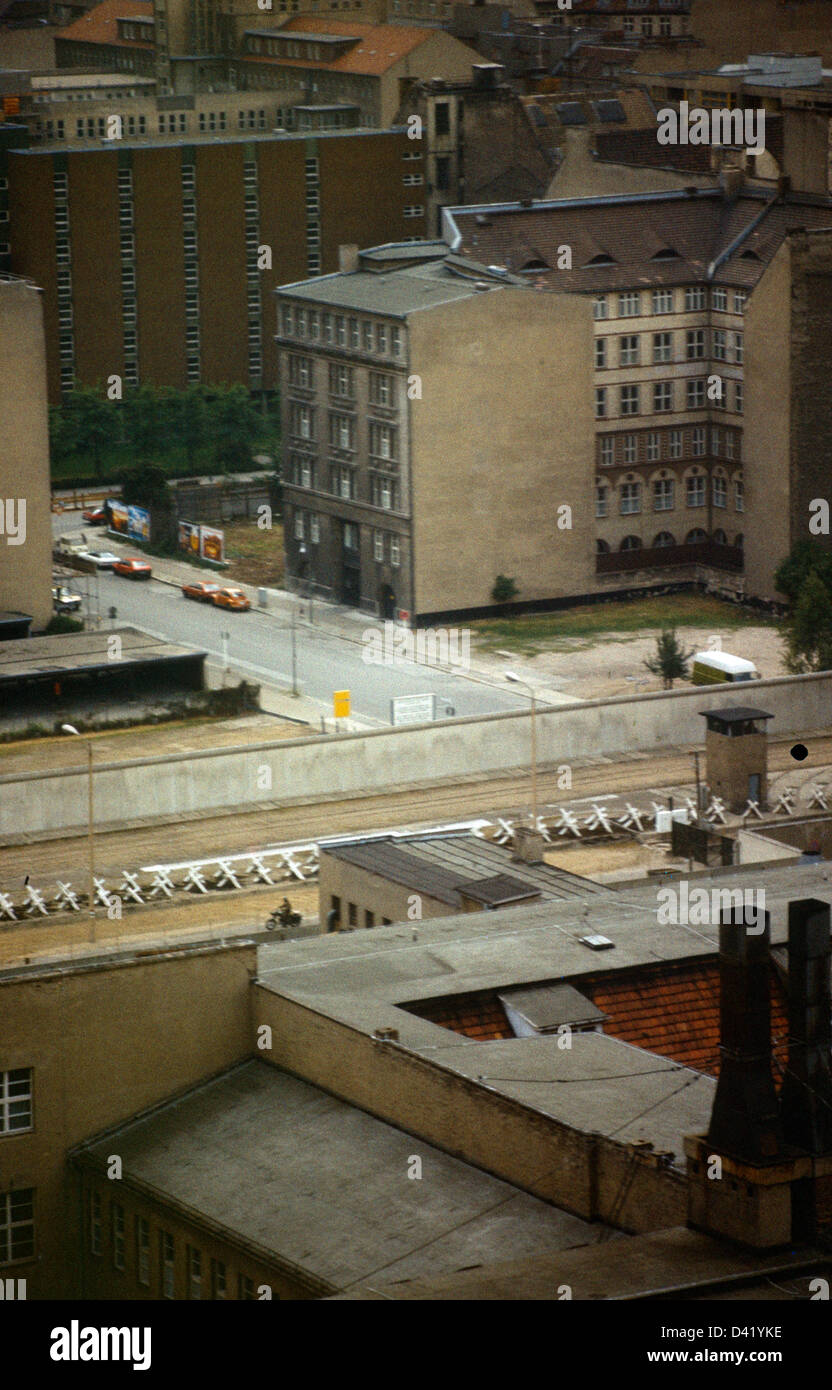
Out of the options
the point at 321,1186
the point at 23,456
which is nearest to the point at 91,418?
the point at 23,456

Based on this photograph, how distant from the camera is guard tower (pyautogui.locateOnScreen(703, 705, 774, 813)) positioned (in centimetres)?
7075

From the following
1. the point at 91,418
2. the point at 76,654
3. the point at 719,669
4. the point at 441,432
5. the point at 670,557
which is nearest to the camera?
the point at 719,669

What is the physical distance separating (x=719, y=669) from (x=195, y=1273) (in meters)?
47.4

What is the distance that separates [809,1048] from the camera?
110ft

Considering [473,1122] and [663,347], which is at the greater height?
[663,347]

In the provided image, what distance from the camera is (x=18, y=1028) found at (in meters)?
40.2

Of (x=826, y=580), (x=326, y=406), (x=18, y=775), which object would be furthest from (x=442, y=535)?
(x=18, y=775)

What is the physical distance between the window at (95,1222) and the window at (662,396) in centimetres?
6011

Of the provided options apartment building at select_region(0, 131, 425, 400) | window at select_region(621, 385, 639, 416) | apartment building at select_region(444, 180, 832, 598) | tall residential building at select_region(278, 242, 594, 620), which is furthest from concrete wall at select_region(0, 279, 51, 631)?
apartment building at select_region(0, 131, 425, 400)

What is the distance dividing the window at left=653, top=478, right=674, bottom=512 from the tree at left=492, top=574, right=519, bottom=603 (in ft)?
23.2

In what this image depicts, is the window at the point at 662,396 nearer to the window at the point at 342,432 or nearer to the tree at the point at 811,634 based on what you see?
the window at the point at 342,432

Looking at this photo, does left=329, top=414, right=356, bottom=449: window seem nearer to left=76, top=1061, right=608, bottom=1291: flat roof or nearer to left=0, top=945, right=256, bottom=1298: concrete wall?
left=0, top=945, right=256, bottom=1298: concrete wall

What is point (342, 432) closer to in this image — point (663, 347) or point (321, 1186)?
point (663, 347)
